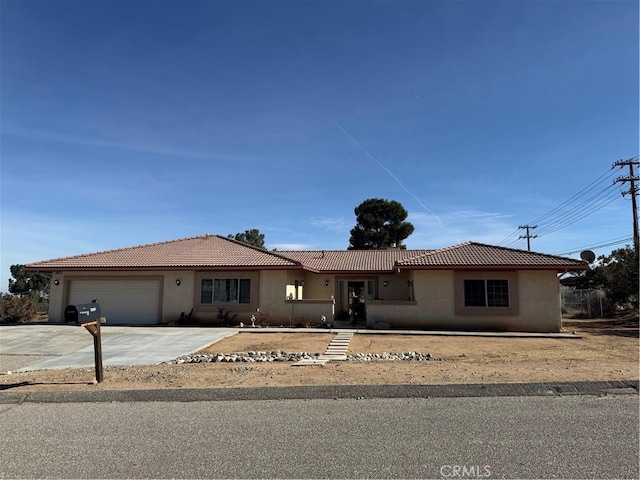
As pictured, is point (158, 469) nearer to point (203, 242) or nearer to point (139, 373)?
point (139, 373)

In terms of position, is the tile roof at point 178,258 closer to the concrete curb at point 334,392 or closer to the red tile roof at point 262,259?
the red tile roof at point 262,259

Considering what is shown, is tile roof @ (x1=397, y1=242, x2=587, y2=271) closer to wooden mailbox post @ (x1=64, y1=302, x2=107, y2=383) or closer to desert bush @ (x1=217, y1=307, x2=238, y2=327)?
desert bush @ (x1=217, y1=307, x2=238, y2=327)

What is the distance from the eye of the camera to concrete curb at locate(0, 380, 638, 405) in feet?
22.4

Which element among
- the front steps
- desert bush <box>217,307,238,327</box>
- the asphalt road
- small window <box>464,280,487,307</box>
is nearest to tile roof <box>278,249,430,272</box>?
desert bush <box>217,307,238,327</box>

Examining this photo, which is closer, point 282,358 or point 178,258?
point 282,358

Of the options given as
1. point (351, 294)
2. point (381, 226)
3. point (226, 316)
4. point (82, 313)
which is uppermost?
point (381, 226)

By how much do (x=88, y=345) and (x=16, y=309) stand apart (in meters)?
13.4

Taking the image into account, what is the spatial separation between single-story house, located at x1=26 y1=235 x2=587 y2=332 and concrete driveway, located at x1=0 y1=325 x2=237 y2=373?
6.97 feet

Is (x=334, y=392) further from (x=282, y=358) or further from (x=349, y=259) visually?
(x=349, y=259)

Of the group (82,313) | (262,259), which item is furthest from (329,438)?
(262,259)

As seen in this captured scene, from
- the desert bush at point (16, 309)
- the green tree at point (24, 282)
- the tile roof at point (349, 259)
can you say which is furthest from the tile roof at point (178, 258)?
the green tree at point (24, 282)

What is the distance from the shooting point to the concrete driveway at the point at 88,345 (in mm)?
11078

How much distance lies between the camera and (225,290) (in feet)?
67.2

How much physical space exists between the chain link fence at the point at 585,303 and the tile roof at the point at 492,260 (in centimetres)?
1011
